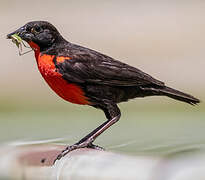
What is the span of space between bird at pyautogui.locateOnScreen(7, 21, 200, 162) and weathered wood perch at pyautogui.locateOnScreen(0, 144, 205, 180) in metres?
0.26

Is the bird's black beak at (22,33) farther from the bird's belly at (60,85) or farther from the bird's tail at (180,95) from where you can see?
the bird's tail at (180,95)

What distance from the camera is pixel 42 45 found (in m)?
3.56

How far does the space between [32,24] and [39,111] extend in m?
1.86

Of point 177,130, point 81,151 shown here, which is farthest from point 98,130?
point 177,130

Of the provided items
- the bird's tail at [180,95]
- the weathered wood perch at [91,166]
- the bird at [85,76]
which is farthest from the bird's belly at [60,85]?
the bird's tail at [180,95]

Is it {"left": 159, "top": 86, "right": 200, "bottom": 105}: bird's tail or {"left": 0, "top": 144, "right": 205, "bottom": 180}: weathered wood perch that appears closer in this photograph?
{"left": 0, "top": 144, "right": 205, "bottom": 180}: weathered wood perch

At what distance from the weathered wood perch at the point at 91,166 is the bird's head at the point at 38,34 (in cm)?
51

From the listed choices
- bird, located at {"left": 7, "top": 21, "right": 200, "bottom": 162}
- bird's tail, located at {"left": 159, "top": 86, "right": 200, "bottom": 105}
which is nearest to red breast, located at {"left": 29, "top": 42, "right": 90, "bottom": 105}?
bird, located at {"left": 7, "top": 21, "right": 200, "bottom": 162}

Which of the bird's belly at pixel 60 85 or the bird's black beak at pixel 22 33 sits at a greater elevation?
the bird's black beak at pixel 22 33

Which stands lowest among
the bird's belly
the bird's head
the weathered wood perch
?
the weathered wood perch

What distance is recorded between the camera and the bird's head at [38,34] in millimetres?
3535

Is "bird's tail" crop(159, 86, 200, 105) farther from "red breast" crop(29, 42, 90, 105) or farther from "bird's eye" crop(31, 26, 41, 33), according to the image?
"bird's eye" crop(31, 26, 41, 33)

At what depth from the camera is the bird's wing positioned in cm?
349

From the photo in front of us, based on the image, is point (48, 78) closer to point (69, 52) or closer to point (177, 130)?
point (69, 52)
